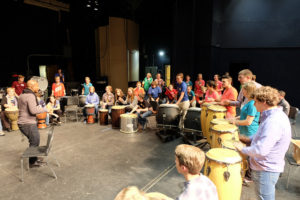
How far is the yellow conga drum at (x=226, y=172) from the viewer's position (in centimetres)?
226

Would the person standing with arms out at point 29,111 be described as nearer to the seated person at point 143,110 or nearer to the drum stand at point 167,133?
the drum stand at point 167,133

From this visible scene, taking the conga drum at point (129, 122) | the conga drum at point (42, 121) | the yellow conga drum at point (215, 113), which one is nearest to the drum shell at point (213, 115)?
the yellow conga drum at point (215, 113)

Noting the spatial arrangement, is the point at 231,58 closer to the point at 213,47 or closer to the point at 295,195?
the point at 213,47

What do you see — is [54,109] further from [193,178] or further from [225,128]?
[193,178]

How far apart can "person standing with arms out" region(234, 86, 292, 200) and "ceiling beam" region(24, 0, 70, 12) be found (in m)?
11.1

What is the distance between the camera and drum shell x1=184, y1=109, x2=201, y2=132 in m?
4.54

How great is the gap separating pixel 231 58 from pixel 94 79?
795 cm

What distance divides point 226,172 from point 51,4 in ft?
37.9

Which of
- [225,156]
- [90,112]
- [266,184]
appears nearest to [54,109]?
[90,112]

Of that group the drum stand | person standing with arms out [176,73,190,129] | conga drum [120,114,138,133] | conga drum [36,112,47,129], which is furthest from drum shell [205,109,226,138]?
conga drum [36,112,47,129]

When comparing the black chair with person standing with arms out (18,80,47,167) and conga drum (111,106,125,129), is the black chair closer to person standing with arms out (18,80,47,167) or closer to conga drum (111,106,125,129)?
person standing with arms out (18,80,47,167)

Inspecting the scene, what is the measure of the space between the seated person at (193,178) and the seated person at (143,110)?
430 cm

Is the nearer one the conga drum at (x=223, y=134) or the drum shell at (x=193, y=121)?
the conga drum at (x=223, y=134)

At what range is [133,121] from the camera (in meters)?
5.58
